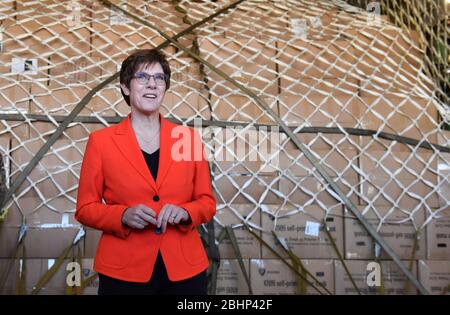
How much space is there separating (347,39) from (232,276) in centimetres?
96

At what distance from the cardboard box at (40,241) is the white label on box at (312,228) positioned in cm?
64

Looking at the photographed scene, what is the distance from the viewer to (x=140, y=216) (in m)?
0.86

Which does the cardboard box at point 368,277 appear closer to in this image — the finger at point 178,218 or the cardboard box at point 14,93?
the finger at point 178,218

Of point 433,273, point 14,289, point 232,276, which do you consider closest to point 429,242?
point 433,273

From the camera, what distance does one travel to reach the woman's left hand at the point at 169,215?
0.86 metres

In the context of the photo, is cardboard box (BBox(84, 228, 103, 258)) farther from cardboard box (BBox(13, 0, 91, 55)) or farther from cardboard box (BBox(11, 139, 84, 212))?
cardboard box (BBox(13, 0, 91, 55))

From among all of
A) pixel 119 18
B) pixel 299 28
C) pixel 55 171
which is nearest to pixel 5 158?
pixel 55 171

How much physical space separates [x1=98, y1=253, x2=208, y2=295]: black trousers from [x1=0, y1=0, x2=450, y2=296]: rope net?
1.94 ft

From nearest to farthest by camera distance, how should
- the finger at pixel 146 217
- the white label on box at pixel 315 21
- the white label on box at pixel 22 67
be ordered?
the finger at pixel 146 217 < the white label on box at pixel 22 67 < the white label on box at pixel 315 21

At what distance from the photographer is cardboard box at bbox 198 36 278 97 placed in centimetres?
170

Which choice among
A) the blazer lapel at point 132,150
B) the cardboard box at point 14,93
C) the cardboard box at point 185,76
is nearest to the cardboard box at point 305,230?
the cardboard box at point 185,76

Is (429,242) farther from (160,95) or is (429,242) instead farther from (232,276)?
(160,95)

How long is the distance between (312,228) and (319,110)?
0.37 m

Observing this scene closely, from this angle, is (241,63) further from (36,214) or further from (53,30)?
(36,214)
